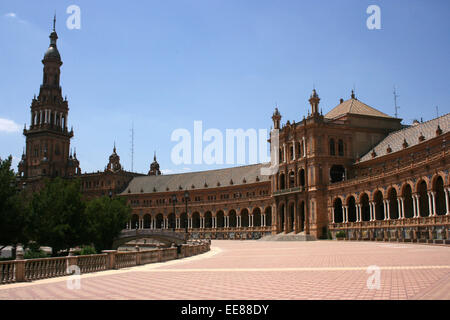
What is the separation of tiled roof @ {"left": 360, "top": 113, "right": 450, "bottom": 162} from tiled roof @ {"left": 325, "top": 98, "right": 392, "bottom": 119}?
7.17 metres

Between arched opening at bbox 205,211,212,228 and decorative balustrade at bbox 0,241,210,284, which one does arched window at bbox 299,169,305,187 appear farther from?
decorative balustrade at bbox 0,241,210,284

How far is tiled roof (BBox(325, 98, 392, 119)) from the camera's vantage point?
83812mm

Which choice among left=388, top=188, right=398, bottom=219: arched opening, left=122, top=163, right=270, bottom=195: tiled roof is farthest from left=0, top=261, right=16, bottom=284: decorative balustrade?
left=122, top=163, right=270, bottom=195: tiled roof

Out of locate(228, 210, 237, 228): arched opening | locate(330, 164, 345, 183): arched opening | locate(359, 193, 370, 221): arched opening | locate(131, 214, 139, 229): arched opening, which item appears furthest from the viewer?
locate(131, 214, 139, 229): arched opening

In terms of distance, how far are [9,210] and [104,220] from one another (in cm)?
2108

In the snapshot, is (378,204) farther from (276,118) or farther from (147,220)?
(147,220)

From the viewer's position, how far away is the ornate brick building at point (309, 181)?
2179 inches

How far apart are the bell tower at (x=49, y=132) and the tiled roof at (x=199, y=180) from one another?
26.3 meters

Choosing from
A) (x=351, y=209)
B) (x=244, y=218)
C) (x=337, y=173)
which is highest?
(x=337, y=173)

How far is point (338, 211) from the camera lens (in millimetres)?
77875

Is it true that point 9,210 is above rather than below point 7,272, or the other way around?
above

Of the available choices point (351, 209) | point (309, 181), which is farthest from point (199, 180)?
point (351, 209)

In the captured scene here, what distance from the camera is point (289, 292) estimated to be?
13914 mm

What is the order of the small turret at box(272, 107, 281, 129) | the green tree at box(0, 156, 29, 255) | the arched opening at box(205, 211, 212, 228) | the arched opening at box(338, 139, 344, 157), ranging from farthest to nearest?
the arched opening at box(205, 211, 212, 228), the small turret at box(272, 107, 281, 129), the arched opening at box(338, 139, 344, 157), the green tree at box(0, 156, 29, 255)
